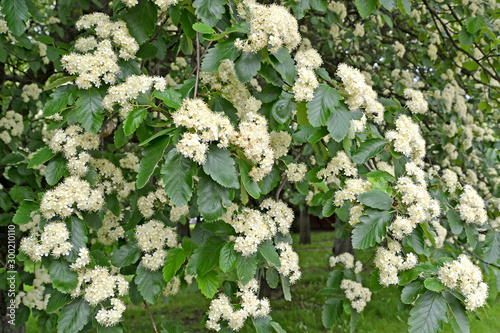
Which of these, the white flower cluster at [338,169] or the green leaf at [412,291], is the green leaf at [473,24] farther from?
the green leaf at [412,291]

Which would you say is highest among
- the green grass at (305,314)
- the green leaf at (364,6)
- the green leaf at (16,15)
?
the green leaf at (364,6)

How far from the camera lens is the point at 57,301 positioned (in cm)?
194

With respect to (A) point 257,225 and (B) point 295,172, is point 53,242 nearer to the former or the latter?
(A) point 257,225

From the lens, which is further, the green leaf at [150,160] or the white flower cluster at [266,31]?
the white flower cluster at [266,31]

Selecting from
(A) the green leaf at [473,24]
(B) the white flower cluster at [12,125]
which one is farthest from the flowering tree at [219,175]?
(A) the green leaf at [473,24]

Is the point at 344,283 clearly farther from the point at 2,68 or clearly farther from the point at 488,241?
the point at 2,68

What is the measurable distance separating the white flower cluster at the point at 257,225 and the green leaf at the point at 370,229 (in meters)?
0.46

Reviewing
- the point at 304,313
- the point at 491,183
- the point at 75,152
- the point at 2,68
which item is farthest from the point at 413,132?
the point at 304,313

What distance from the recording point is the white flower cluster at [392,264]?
81.7 inches

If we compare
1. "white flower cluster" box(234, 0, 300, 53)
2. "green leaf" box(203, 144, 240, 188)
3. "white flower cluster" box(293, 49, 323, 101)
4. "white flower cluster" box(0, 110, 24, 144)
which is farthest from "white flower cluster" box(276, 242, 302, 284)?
"white flower cluster" box(0, 110, 24, 144)

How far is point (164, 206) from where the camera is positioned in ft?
8.64

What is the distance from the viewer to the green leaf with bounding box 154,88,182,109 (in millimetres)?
1620

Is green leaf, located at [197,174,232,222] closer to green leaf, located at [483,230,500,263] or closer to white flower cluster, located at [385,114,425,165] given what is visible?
white flower cluster, located at [385,114,425,165]

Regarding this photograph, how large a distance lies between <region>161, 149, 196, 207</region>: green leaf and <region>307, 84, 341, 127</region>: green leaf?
2.03 ft
